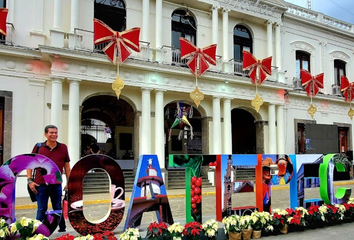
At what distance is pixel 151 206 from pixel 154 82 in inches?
350

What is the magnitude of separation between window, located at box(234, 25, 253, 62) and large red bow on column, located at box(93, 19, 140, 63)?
646 centimetres

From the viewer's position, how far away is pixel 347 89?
19.9 metres

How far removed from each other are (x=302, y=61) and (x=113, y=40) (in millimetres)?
12407

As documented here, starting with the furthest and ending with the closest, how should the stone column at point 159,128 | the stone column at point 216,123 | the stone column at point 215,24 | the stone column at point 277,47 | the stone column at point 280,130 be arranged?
1. the stone column at point 277,47
2. the stone column at point 280,130
3. the stone column at point 215,24
4. the stone column at point 216,123
5. the stone column at point 159,128

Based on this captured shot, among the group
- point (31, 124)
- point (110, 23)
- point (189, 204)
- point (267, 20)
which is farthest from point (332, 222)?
point (267, 20)

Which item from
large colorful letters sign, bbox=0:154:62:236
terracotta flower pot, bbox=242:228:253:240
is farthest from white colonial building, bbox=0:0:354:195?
terracotta flower pot, bbox=242:228:253:240

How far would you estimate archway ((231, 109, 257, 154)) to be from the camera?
19.9 metres

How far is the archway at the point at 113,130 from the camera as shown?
61.5 ft

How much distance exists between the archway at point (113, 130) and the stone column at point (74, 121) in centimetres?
654

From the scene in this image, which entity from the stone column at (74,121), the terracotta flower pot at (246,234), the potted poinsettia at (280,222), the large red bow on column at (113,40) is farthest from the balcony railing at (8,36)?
the potted poinsettia at (280,222)

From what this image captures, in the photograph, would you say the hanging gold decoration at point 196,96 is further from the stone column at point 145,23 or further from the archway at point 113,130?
the archway at point 113,130

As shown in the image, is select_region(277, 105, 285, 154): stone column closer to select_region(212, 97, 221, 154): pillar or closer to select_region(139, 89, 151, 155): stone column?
select_region(212, 97, 221, 154): pillar

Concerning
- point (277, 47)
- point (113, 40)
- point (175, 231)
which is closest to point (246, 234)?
point (175, 231)

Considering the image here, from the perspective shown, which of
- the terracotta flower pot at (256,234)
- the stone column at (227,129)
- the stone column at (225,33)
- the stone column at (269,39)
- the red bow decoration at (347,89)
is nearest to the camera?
the terracotta flower pot at (256,234)
